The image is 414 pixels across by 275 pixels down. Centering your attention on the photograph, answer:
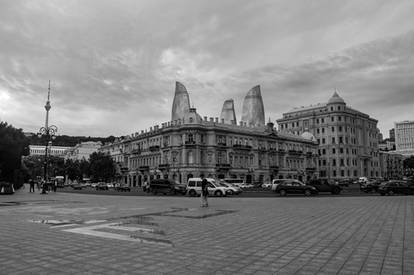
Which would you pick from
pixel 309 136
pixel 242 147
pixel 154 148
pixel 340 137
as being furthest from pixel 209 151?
pixel 340 137

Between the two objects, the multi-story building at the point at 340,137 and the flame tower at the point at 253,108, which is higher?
the flame tower at the point at 253,108

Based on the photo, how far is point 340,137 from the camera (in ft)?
415

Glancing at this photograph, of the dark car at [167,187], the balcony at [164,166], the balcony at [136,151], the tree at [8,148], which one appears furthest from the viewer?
the balcony at [136,151]

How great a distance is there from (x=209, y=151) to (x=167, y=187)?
1538 inches

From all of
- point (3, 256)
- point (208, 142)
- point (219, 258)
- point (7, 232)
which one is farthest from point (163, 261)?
point (208, 142)

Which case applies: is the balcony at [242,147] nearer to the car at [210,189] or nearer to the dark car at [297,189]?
the car at [210,189]

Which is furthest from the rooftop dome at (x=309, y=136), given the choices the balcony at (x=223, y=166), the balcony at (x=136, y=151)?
the balcony at (x=136, y=151)

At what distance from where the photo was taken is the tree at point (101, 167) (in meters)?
102

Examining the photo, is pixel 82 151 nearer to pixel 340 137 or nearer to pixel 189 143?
pixel 189 143

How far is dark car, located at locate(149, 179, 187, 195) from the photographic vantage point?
46031 millimetres

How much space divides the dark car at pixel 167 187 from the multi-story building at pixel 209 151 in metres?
34.2

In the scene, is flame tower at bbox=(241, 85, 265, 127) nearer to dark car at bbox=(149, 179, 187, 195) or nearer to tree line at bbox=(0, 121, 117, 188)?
tree line at bbox=(0, 121, 117, 188)

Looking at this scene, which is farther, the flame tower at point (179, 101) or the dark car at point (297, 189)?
the flame tower at point (179, 101)

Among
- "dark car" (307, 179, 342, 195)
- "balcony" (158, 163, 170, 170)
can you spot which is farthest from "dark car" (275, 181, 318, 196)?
"balcony" (158, 163, 170, 170)
